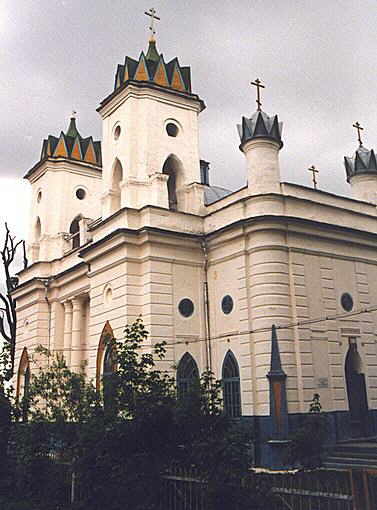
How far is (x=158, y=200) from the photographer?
78.6ft

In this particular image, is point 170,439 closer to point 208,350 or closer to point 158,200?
point 208,350

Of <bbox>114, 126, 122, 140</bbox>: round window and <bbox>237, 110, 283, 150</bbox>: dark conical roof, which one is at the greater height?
<bbox>114, 126, 122, 140</bbox>: round window

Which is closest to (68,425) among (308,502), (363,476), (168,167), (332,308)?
(308,502)

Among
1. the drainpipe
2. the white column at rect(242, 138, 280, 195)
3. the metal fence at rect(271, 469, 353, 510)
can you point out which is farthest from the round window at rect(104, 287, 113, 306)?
the metal fence at rect(271, 469, 353, 510)

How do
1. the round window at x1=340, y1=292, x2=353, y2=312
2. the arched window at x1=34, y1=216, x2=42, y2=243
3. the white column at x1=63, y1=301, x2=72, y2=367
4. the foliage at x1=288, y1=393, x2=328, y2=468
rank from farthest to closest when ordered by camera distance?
the arched window at x1=34, y1=216, x2=42, y2=243
the white column at x1=63, y1=301, x2=72, y2=367
the round window at x1=340, y1=292, x2=353, y2=312
the foliage at x1=288, y1=393, x2=328, y2=468

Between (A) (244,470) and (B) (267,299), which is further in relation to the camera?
(B) (267,299)

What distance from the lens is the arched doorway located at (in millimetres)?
22016

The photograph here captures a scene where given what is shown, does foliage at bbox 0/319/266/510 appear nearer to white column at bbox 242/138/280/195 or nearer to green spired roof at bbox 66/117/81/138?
white column at bbox 242/138/280/195

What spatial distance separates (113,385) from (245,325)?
1043cm

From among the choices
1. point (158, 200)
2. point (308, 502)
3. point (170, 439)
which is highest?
point (158, 200)

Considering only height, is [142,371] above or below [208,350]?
below

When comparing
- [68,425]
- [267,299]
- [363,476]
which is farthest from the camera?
[267,299]

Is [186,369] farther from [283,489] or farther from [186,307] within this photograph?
[283,489]

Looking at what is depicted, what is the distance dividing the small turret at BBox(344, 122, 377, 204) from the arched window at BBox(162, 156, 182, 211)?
27.9ft
